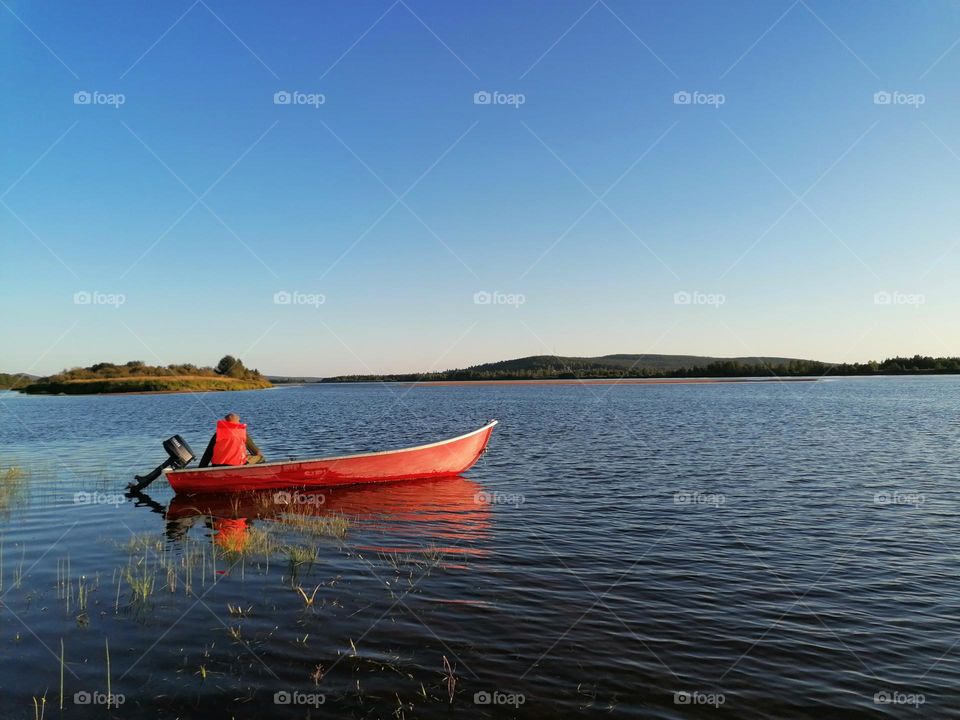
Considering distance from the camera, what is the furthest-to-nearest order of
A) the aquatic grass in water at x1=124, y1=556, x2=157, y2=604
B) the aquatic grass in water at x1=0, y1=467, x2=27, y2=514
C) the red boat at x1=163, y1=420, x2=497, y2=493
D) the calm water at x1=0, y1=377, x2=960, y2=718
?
the red boat at x1=163, y1=420, x2=497, y2=493, the aquatic grass in water at x1=0, y1=467, x2=27, y2=514, the aquatic grass in water at x1=124, y1=556, x2=157, y2=604, the calm water at x1=0, y1=377, x2=960, y2=718

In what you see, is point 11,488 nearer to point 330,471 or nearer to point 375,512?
point 330,471

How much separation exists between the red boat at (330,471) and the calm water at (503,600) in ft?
1.86

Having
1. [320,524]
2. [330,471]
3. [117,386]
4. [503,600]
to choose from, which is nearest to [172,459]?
[330,471]

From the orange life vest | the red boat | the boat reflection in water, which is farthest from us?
the orange life vest

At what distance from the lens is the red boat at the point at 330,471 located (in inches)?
600

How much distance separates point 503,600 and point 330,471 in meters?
8.91

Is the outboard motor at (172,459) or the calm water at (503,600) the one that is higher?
the outboard motor at (172,459)

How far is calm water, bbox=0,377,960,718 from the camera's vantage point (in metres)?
5.80

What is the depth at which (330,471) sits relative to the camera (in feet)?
52.4

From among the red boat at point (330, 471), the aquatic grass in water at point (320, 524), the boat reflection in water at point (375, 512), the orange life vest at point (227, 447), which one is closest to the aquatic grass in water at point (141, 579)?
the boat reflection in water at point (375, 512)

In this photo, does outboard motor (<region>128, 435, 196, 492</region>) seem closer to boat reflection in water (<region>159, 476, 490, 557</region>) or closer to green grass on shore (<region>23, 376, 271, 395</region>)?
boat reflection in water (<region>159, 476, 490, 557</region>)

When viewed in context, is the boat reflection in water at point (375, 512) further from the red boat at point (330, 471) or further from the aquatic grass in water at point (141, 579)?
the aquatic grass in water at point (141, 579)

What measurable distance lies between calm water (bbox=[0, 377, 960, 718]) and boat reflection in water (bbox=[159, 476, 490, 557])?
0.10m

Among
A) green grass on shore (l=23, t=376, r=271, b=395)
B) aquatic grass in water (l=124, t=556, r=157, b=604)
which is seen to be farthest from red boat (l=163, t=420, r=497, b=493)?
green grass on shore (l=23, t=376, r=271, b=395)
